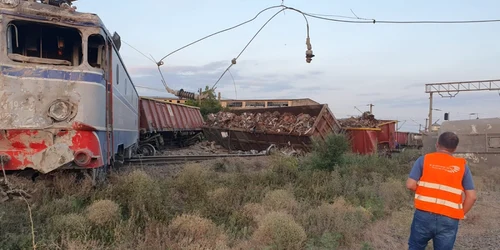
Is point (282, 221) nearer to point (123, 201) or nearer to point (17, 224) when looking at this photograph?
point (123, 201)

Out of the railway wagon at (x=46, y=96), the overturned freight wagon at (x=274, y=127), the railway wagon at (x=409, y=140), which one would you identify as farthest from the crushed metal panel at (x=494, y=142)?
the railway wagon at (x=409, y=140)

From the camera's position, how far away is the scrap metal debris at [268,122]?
16.2 m

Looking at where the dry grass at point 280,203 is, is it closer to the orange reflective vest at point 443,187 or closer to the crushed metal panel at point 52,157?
the orange reflective vest at point 443,187

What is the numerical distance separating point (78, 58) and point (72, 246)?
365 cm

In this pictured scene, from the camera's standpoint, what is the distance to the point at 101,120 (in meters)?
6.38

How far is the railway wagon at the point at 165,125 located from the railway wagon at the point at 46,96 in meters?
10.7

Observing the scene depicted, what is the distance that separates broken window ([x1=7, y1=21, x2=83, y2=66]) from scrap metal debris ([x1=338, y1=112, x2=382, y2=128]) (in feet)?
49.8

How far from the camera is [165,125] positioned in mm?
19922

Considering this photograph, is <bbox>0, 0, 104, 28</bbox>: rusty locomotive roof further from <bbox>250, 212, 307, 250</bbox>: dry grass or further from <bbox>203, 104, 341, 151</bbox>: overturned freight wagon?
<bbox>203, 104, 341, 151</bbox>: overturned freight wagon

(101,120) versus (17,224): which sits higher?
(101,120)

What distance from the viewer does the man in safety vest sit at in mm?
4047

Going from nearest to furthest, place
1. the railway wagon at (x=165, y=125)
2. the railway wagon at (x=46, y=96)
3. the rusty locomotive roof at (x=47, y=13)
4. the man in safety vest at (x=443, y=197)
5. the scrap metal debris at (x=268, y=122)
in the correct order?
the man in safety vest at (x=443, y=197), the railway wagon at (x=46, y=96), the rusty locomotive roof at (x=47, y=13), the scrap metal debris at (x=268, y=122), the railway wagon at (x=165, y=125)

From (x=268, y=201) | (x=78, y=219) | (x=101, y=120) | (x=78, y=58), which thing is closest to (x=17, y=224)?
(x=78, y=219)

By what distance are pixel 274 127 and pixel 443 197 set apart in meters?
12.8
